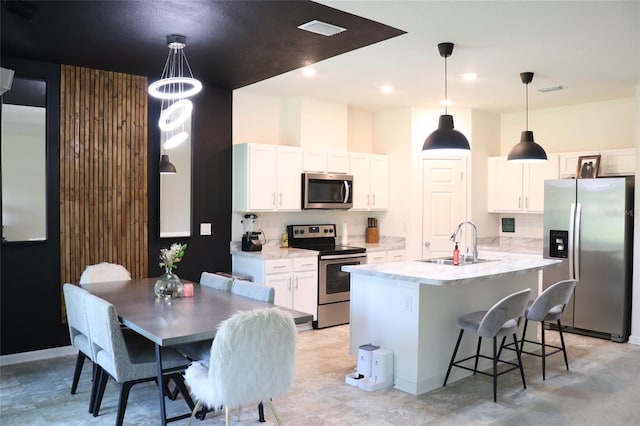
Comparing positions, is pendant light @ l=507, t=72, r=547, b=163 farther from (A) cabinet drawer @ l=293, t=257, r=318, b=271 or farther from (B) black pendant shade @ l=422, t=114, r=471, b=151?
(A) cabinet drawer @ l=293, t=257, r=318, b=271

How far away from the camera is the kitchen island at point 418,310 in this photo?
376 cm

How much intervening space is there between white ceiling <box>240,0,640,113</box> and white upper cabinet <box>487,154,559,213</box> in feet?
2.46

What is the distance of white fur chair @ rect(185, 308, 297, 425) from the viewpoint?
8.41 feet

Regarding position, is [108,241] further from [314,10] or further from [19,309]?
[314,10]

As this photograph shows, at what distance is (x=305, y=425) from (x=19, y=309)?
2.83 meters

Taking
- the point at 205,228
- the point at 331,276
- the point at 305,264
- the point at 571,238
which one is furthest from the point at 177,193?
the point at 571,238

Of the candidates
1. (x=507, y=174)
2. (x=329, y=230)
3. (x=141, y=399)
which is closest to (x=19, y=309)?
(x=141, y=399)

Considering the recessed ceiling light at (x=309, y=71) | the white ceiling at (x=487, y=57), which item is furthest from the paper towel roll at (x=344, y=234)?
the recessed ceiling light at (x=309, y=71)

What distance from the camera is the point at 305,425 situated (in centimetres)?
326

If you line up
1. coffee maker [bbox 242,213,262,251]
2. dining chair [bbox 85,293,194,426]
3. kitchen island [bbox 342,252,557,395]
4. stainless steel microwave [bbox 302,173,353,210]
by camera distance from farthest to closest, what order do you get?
stainless steel microwave [bbox 302,173,353,210]
coffee maker [bbox 242,213,262,251]
kitchen island [bbox 342,252,557,395]
dining chair [bbox 85,293,194,426]

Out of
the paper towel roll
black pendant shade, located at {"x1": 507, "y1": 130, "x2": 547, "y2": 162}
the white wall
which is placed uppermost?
the white wall

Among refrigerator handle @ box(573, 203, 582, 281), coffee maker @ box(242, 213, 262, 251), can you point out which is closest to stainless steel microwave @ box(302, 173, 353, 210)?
coffee maker @ box(242, 213, 262, 251)

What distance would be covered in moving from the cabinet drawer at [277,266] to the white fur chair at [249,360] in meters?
2.65

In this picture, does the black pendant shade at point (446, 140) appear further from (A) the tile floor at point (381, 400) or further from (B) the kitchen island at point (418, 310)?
(A) the tile floor at point (381, 400)
